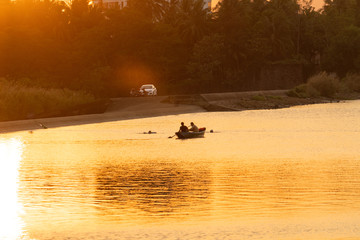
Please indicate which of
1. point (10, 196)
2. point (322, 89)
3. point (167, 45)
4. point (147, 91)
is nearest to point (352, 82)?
point (322, 89)

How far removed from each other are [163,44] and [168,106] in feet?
109

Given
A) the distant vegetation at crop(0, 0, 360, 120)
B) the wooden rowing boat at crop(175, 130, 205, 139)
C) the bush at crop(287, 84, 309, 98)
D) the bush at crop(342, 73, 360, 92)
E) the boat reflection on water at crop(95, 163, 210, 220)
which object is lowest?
the boat reflection on water at crop(95, 163, 210, 220)

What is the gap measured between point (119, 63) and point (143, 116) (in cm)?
3784

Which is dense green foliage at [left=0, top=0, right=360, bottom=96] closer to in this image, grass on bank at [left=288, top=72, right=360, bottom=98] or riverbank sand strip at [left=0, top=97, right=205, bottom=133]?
grass on bank at [left=288, top=72, right=360, bottom=98]

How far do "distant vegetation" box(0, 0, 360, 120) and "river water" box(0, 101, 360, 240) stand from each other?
51976mm

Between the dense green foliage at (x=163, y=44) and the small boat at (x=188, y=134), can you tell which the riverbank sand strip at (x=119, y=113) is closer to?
the small boat at (x=188, y=134)

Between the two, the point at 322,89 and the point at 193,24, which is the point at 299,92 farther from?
the point at 193,24

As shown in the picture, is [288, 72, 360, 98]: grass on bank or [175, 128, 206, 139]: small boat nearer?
[175, 128, 206, 139]: small boat

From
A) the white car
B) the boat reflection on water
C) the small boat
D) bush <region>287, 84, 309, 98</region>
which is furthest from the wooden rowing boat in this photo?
bush <region>287, 84, 309, 98</region>

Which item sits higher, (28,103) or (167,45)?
(167,45)

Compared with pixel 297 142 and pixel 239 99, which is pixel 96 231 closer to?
pixel 297 142

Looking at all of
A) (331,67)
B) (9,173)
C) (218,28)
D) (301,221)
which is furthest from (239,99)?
(301,221)

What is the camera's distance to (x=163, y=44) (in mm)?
105562

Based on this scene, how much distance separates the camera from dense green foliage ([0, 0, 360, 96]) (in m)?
91.9
